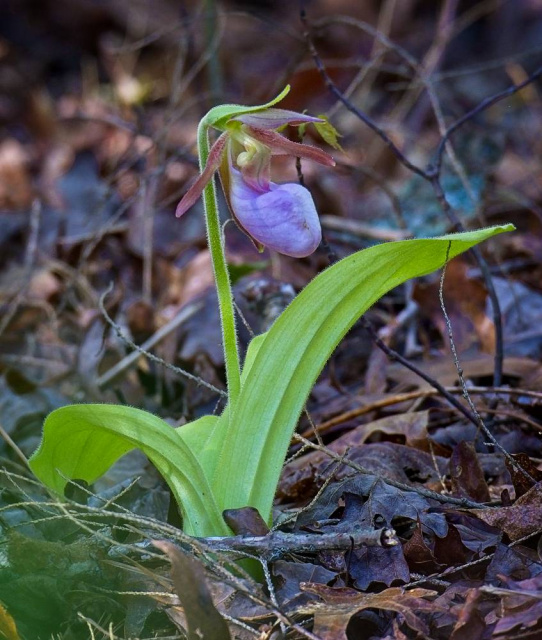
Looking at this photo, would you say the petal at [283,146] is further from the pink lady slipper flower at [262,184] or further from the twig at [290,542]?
the twig at [290,542]

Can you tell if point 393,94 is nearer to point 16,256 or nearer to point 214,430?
point 16,256

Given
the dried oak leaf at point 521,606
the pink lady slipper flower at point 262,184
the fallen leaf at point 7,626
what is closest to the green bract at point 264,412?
the pink lady slipper flower at point 262,184

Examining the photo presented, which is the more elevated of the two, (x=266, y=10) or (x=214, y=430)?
(x=266, y=10)

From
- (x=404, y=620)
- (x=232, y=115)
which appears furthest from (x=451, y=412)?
(x=232, y=115)

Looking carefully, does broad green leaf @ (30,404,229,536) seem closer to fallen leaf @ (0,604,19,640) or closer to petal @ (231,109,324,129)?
fallen leaf @ (0,604,19,640)

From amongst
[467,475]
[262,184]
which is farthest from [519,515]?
[262,184]

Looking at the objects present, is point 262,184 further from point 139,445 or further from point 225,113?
point 139,445
